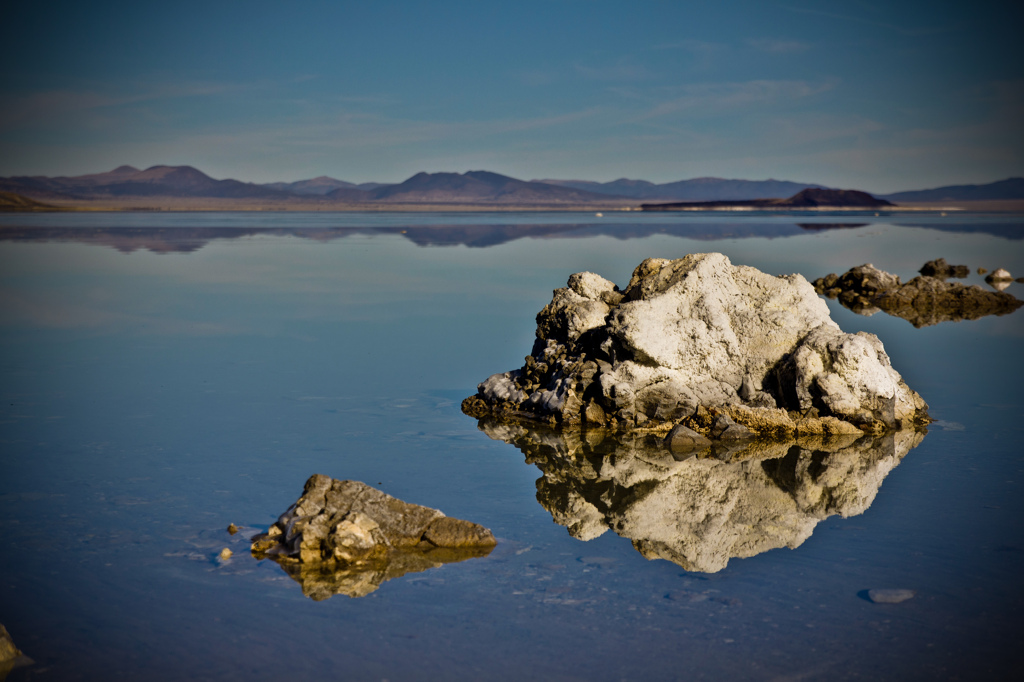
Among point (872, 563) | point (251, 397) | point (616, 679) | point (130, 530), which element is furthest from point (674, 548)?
point (251, 397)

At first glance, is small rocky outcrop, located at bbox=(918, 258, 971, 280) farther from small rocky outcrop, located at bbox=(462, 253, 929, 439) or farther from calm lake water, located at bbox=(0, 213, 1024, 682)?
small rocky outcrop, located at bbox=(462, 253, 929, 439)

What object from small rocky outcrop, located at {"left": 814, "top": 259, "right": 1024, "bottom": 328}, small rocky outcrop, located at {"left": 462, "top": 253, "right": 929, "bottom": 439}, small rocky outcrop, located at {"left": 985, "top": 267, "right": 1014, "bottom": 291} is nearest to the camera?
small rocky outcrop, located at {"left": 462, "top": 253, "right": 929, "bottom": 439}

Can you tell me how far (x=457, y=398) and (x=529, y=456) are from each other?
220 centimetres

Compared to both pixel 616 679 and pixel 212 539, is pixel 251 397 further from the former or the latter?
pixel 616 679

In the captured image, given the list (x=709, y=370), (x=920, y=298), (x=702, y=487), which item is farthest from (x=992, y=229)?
(x=702, y=487)

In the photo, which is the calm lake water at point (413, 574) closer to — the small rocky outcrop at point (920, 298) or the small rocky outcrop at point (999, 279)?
the small rocky outcrop at point (920, 298)

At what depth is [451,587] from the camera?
218 inches

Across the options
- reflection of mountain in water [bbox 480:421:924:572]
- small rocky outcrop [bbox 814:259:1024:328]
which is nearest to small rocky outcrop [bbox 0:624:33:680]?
reflection of mountain in water [bbox 480:421:924:572]

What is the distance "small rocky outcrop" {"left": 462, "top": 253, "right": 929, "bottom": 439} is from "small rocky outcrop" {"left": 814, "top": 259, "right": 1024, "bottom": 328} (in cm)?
911

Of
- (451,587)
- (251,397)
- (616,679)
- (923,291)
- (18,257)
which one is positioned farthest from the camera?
(18,257)

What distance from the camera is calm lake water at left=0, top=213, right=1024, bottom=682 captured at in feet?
15.8

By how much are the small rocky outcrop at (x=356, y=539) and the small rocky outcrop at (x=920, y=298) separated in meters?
14.2

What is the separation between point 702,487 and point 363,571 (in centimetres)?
301

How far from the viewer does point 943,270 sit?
25578 millimetres
